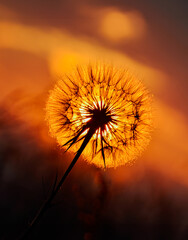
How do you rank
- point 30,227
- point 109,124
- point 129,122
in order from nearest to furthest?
point 30,227 → point 109,124 → point 129,122

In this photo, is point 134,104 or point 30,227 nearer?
point 30,227

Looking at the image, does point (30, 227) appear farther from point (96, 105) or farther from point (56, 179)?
point (96, 105)

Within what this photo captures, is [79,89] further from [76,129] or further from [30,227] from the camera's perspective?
[30,227]

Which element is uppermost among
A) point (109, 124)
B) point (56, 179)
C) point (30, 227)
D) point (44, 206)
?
point (109, 124)

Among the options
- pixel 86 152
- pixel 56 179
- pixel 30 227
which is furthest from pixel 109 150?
pixel 30 227

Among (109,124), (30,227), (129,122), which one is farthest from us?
(129,122)

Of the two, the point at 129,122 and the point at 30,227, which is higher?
the point at 129,122

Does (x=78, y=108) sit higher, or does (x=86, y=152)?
(x=78, y=108)

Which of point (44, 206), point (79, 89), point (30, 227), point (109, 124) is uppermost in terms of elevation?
point (79, 89)

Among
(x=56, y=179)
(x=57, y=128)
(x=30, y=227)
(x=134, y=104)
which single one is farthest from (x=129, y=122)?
(x=30, y=227)
